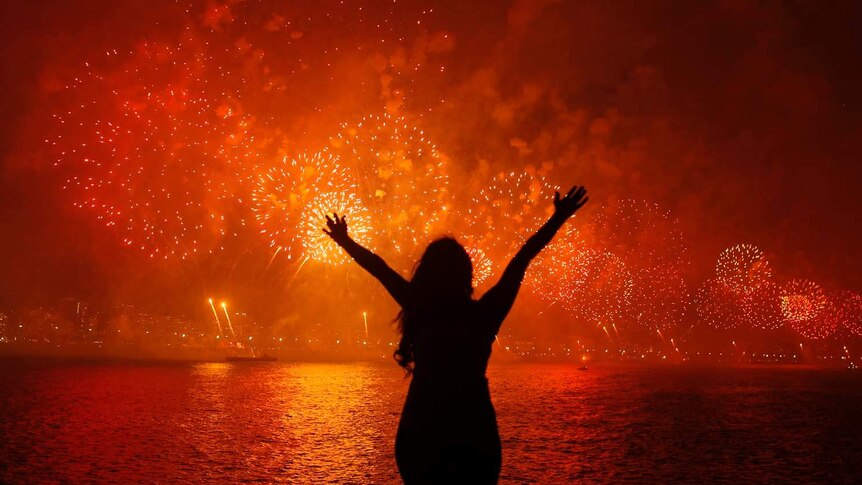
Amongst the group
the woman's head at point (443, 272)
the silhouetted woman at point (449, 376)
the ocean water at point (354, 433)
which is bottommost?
the ocean water at point (354, 433)

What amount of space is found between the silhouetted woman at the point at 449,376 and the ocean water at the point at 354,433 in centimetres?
382

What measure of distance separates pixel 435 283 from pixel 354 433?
6540 millimetres

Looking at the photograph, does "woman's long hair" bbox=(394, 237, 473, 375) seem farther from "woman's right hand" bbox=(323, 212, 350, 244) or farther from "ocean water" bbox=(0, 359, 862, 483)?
"ocean water" bbox=(0, 359, 862, 483)

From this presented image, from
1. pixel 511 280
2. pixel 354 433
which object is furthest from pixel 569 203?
pixel 354 433

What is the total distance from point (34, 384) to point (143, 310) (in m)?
23.3

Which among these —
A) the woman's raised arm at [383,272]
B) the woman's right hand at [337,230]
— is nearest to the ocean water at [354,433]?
the woman's right hand at [337,230]

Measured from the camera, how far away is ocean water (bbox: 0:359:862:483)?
21.9 feet

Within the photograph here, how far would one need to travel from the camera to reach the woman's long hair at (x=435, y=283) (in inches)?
109

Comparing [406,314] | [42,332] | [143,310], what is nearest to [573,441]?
[406,314]

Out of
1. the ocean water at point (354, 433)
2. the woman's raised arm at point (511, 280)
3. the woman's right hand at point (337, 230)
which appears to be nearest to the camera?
the woman's raised arm at point (511, 280)

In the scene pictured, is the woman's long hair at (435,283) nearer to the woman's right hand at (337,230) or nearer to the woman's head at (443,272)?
the woman's head at (443,272)

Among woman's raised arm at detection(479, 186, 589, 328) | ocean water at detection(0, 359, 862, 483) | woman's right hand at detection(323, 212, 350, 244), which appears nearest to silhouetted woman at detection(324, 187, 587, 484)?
woman's raised arm at detection(479, 186, 589, 328)

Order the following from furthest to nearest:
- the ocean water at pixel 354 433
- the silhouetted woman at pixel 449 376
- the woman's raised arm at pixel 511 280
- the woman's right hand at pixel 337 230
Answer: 1. the ocean water at pixel 354 433
2. the woman's right hand at pixel 337 230
3. the woman's raised arm at pixel 511 280
4. the silhouetted woman at pixel 449 376

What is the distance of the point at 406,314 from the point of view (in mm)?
2834
